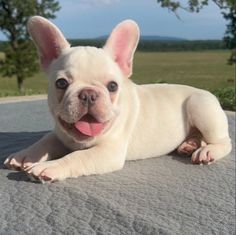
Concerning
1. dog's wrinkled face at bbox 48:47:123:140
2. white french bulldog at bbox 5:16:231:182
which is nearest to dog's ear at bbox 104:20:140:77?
white french bulldog at bbox 5:16:231:182

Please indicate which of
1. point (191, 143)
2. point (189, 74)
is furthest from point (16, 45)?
point (191, 143)

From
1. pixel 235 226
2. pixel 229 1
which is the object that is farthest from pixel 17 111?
pixel 229 1

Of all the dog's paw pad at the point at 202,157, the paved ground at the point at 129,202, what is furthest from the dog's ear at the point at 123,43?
the dog's paw pad at the point at 202,157

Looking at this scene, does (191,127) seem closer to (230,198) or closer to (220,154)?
(220,154)

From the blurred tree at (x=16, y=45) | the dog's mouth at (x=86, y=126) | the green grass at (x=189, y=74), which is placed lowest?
the green grass at (x=189, y=74)

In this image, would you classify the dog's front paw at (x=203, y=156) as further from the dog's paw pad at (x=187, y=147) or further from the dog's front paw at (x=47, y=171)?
the dog's front paw at (x=47, y=171)

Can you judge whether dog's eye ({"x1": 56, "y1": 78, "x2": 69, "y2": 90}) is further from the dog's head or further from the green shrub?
the green shrub

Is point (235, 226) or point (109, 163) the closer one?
point (235, 226)
